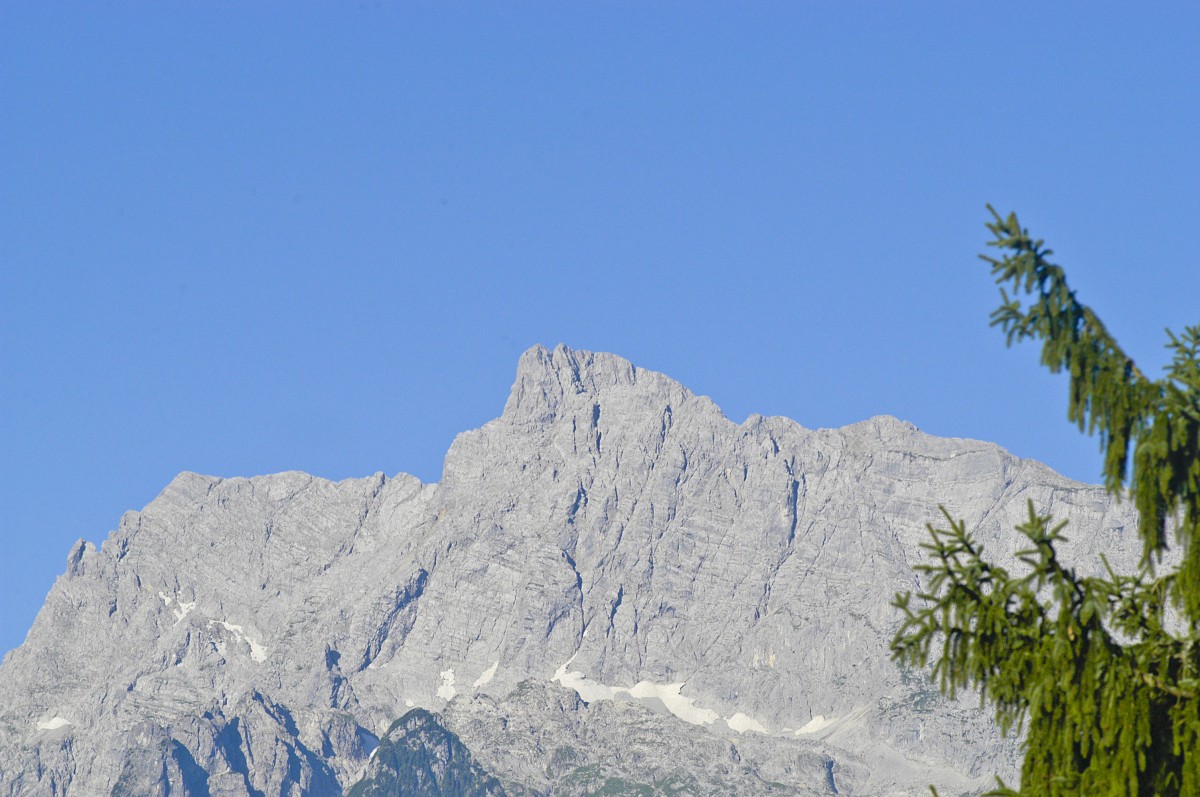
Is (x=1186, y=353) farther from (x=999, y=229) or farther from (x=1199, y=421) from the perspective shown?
(x=999, y=229)

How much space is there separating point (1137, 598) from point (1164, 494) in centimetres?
187

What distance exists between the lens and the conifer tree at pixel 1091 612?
71.1 ft

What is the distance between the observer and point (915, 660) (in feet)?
78.8

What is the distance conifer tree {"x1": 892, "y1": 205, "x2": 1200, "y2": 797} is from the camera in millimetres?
21656

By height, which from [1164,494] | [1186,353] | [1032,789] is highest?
[1186,353]

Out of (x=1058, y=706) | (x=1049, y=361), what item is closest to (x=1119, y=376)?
(x=1049, y=361)

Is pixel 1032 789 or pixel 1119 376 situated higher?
pixel 1119 376

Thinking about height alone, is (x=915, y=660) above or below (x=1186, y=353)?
below

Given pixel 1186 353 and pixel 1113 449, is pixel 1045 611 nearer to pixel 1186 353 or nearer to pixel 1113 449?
pixel 1113 449

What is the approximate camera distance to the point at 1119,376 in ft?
73.9

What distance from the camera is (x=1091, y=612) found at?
21.8 m

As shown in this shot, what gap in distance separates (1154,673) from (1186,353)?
3.90 meters

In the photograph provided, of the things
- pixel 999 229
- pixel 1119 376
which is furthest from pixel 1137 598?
pixel 999 229

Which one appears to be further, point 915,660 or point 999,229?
point 915,660
